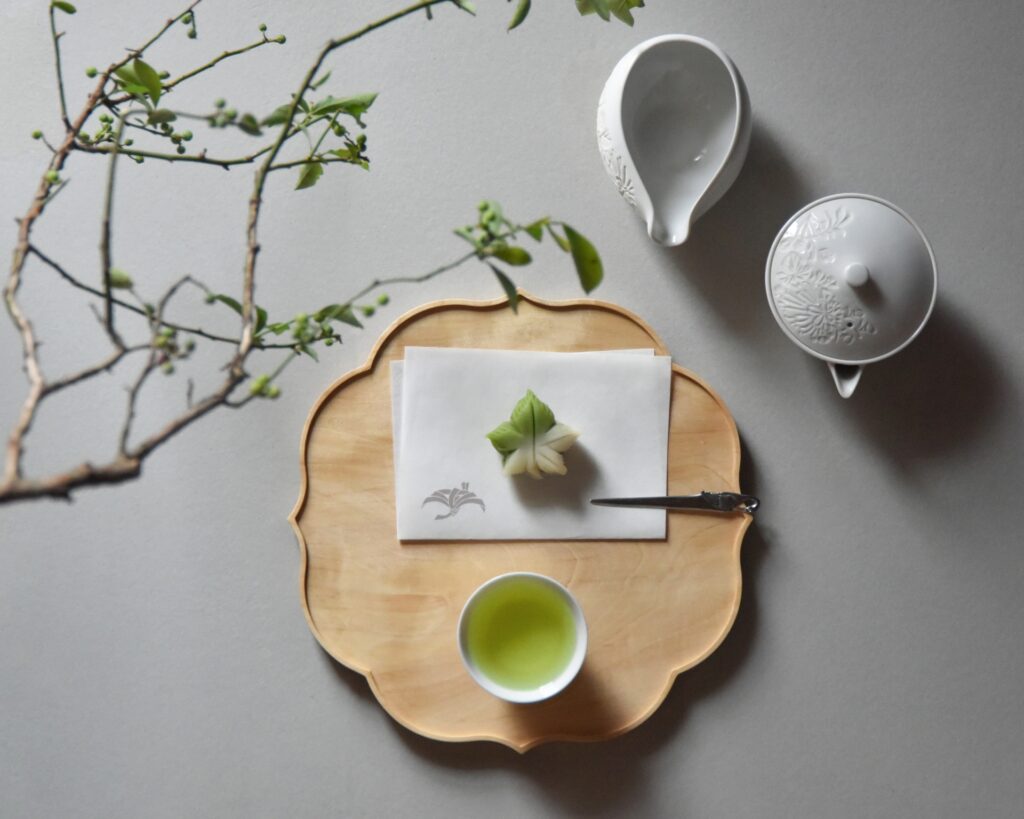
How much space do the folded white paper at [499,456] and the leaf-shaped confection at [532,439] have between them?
0.02 meters

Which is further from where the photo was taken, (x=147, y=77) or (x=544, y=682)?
(x=544, y=682)

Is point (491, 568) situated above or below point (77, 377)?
below

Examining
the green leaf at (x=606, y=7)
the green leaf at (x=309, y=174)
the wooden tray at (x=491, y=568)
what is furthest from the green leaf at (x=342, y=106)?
the wooden tray at (x=491, y=568)

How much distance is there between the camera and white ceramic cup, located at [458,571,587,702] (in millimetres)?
874

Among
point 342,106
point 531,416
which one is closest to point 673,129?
point 531,416

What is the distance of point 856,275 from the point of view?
866mm

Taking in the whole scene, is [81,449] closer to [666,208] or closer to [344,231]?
[344,231]

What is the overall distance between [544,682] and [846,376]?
44 cm

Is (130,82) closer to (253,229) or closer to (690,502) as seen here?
(253,229)

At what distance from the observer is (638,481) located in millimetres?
953

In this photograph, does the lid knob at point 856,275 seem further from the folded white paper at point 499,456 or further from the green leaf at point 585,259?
the green leaf at point 585,259

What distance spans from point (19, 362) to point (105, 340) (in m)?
0.09

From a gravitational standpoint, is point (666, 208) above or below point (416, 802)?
above

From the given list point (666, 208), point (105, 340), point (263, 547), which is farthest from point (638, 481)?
point (105, 340)
